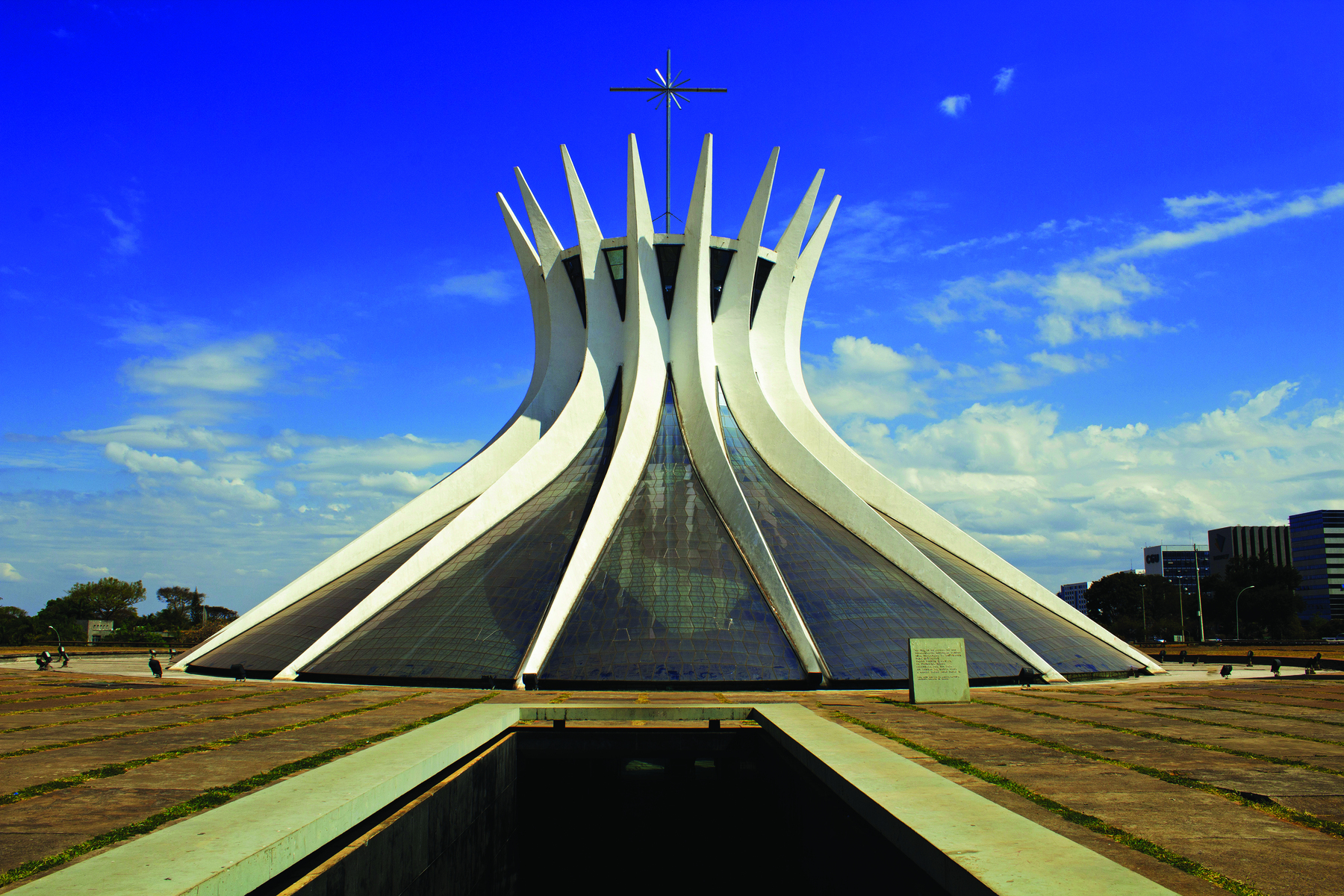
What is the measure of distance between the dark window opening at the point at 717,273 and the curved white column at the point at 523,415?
4.59 meters

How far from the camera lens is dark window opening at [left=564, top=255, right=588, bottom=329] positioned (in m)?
27.1

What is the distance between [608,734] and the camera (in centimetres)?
1109

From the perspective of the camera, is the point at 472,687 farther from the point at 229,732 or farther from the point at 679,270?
the point at 679,270

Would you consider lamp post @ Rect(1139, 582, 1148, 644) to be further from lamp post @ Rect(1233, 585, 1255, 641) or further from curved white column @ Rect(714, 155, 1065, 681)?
curved white column @ Rect(714, 155, 1065, 681)

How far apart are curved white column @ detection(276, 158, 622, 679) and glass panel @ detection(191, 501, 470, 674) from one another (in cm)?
67

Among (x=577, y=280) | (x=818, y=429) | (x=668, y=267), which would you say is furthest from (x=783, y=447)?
(x=577, y=280)

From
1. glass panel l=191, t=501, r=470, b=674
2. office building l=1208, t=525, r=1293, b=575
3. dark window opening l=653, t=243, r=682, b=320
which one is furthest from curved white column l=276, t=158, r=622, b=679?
office building l=1208, t=525, r=1293, b=575

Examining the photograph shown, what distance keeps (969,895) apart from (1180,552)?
179 m

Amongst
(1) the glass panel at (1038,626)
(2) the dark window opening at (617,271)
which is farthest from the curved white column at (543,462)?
(1) the glass panel at (1038,626)

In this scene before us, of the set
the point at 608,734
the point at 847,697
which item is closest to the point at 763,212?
the point at 847,697

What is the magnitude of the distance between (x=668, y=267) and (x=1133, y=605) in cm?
6532

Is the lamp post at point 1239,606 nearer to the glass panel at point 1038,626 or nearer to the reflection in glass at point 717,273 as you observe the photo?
the glass panel at point 1038,626

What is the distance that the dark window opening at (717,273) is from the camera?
26.0m

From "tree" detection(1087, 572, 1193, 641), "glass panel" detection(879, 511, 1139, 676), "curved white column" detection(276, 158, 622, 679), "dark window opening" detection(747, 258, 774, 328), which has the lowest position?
"tree" detection(1087, 572, 1193, 641)
